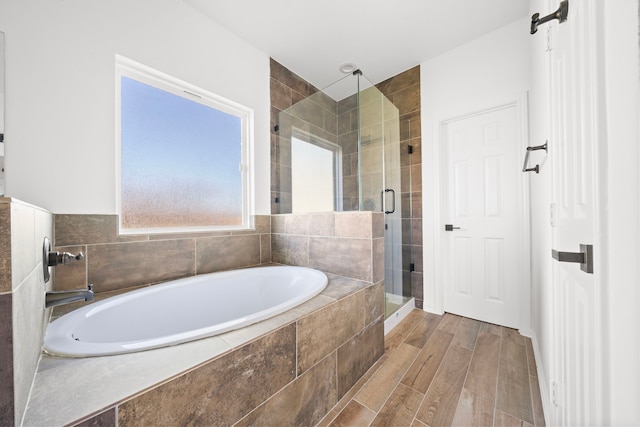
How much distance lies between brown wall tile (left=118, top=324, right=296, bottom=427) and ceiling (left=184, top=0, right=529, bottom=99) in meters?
2.33

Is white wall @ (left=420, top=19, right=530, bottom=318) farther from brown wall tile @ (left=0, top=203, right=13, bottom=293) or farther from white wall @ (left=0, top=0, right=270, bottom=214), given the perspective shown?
brown wall tile @ (left=0, top=203, right=13, bottom=293)

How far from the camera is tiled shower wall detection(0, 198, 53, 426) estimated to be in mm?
469

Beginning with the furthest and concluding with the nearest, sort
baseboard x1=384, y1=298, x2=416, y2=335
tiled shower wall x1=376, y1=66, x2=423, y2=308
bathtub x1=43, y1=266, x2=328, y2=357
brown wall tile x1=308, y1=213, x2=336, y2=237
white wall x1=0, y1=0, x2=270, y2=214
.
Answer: tiled shower wall x1=376, y1=66, x2=423, y2=308, baseboard x1=384, y1=298, x2=416, y2=335, brown wall tile x1=308, y1=213, x2=336, y2=237, white wall x1=0, y1=0, x2=270, y2=214, bathtub x1=43, y1=266, x2=328, y2=357

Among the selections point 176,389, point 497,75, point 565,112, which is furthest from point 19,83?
point 497,75

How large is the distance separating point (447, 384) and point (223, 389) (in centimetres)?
129

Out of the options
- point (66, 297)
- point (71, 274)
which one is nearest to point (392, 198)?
point (66, 297)

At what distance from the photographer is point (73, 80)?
4.40 feet

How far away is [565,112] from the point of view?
0.76m

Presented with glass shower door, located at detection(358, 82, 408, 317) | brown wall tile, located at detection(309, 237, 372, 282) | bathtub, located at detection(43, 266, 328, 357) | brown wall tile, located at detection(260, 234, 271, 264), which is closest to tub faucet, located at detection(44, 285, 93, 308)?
bathtub, located at detection(43, 266, 328, 357)

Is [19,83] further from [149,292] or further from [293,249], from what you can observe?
[293,249]

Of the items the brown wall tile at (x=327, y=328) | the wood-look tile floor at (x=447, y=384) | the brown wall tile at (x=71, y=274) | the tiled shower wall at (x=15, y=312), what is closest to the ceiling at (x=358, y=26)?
the brown wall tile at (x=71, y=274)

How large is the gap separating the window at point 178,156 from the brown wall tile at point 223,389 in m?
1.31

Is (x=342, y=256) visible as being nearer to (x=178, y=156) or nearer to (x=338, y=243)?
(x=338, y=243)

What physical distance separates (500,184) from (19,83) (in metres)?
3.30
